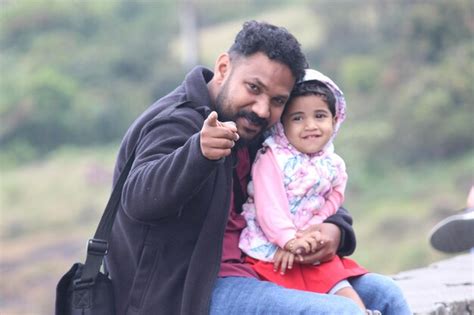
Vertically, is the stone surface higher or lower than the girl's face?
lower

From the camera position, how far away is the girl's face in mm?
2996

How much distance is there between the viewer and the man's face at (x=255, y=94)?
2.86m

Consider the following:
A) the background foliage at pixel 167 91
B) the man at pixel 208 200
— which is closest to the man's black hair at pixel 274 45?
the man at pixel 208 200

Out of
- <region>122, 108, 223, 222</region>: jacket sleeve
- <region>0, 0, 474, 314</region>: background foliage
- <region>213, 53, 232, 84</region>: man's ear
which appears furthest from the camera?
<region>0, 0, 474, 314</region>: background foliage

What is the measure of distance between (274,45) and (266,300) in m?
0.76

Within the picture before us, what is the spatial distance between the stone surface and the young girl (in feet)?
3.16

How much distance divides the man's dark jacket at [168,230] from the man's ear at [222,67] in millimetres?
151

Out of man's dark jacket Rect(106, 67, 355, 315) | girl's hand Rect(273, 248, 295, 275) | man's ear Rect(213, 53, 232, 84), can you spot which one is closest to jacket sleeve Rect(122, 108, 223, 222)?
man's dark jacket Rect(106, 67, 355, 315)

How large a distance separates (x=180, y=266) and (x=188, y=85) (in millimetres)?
565

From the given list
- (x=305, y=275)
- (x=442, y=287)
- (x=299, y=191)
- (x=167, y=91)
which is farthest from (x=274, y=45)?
(x=167, y=91)

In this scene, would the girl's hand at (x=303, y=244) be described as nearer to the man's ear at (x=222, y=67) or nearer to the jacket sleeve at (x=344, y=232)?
the jacket sleeve at (x=344, y=232)

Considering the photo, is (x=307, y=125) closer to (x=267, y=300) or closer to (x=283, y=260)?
(x=283, y=260)

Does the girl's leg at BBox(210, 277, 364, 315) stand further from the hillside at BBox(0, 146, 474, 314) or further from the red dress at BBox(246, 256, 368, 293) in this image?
the hillside at BBox(0, 146, 474, 314)

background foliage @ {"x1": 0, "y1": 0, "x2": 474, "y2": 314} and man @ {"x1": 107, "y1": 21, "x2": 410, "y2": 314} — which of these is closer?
man @ {"x1": 107, "y1": 21, "x2": 410, "y2": 314}
